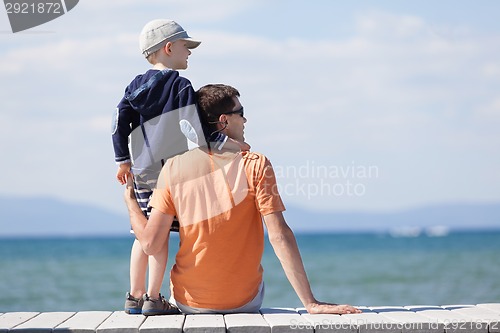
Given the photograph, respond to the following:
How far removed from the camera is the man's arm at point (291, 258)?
3.70 meters

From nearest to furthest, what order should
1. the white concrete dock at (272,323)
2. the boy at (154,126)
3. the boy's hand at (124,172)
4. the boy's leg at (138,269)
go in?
the white concrete dock at (272,323), the boy at (154,126), the boy's leg at (138,269), the boy's hand at (124,172)

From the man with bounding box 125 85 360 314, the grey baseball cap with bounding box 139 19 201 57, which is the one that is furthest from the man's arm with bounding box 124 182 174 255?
the grey baseball cap with bounding box 139 19 201 57

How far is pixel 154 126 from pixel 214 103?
324 millimetres

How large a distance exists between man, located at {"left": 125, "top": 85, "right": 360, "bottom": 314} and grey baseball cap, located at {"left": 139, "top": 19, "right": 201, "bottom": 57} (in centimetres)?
51

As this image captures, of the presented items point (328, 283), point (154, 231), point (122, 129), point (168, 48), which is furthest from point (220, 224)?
point (328, 283)

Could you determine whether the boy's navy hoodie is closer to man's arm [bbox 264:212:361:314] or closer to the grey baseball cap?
the grey baseball cap

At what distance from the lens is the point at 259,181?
3.70m

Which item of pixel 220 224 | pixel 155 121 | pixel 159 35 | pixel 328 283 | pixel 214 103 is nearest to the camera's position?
pixel 220 224

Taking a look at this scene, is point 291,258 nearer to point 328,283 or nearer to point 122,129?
point 122,129

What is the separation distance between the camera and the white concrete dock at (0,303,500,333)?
3453mm

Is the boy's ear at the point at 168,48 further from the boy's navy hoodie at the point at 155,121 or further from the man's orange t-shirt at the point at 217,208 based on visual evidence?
the man's orange t-shirt at the point at 217,208

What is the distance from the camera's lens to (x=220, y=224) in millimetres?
3719

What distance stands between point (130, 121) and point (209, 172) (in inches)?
22.1

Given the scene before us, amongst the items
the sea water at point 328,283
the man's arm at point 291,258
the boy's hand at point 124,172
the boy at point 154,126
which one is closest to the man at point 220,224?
the man's arm at point 291,258
